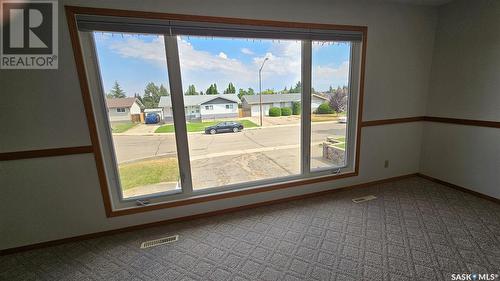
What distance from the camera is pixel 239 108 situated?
2.19m

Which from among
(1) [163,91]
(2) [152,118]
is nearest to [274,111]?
(1) [163,91]

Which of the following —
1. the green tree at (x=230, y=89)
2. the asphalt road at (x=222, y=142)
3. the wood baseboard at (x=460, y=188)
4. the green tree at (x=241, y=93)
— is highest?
the green tree at (x=230, y=89)

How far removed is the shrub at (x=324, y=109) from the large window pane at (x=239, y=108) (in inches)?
11.3

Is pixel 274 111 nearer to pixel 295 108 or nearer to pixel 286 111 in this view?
pixel 286 111

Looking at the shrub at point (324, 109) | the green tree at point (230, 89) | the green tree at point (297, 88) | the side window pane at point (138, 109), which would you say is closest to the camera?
the side window pane at point (138, 109)

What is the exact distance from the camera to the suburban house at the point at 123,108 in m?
1.85

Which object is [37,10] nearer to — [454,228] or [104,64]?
[104,64]

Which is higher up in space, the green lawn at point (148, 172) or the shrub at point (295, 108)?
the shrub at point (295, 108)

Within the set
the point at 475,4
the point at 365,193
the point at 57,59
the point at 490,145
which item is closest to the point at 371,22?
the point at 475,4

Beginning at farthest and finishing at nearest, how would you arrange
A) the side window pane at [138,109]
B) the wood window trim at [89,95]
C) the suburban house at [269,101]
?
the suburban house at [269,101]
the side window pane at [138,109]
the wood window trim at [89,95]

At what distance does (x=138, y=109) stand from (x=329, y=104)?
2.12m

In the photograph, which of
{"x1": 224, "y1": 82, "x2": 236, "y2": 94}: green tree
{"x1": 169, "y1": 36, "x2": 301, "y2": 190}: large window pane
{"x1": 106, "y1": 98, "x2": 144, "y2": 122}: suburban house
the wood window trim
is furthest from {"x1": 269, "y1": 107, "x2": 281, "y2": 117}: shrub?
{"x1": 106, "y1": 98, "x2": 144, "y2": 122}: suburban house

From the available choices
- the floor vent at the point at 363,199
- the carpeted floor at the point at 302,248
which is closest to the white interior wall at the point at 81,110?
the carpeted floor at the point at 302,248

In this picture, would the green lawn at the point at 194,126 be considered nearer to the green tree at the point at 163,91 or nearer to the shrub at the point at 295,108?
the green tree at the point at 163,91
